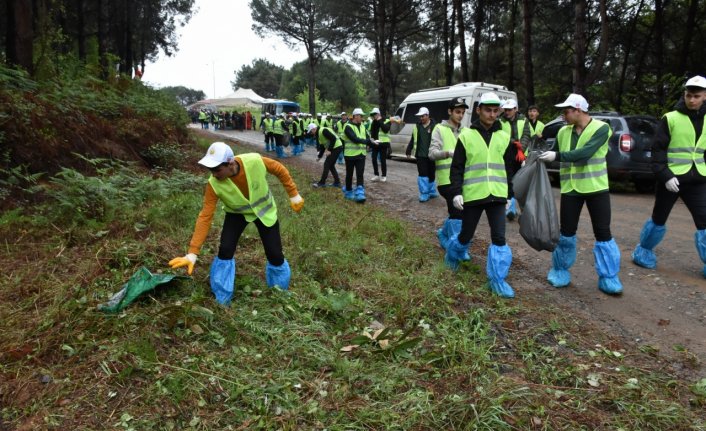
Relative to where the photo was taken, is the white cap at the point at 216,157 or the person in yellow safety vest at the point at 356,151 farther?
the person in yellow safety vest at the point at 356,151

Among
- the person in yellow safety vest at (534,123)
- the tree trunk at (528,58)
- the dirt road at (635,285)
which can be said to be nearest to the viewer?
the dirt road at (635,285)

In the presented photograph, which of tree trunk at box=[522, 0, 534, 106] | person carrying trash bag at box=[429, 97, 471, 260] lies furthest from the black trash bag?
tree trunk at box=[522, 0, 534, 106]

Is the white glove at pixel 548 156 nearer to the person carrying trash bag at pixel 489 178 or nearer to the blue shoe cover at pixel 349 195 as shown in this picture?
the person carrying trash bag at pixel 489 178

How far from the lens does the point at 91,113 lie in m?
9.48

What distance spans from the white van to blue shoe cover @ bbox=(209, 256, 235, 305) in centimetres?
967

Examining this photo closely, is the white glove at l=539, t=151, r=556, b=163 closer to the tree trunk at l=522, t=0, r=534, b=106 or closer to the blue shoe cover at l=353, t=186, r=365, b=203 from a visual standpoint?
the blue shoe cover at l=353, t=186, r=365, b=203

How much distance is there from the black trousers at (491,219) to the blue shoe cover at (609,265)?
36.8 inches

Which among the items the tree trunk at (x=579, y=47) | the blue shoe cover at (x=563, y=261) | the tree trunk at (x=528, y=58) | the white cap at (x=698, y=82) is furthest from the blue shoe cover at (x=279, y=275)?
the tree trunk at (x=528, y=58)

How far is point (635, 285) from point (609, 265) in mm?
534

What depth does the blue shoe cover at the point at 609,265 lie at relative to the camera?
4.40m

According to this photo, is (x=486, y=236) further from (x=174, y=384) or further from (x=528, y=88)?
(x=528, y=88)

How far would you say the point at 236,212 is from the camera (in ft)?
13.3

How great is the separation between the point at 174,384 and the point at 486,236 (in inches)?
192

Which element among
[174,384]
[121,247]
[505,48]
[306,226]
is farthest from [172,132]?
[505,48]
